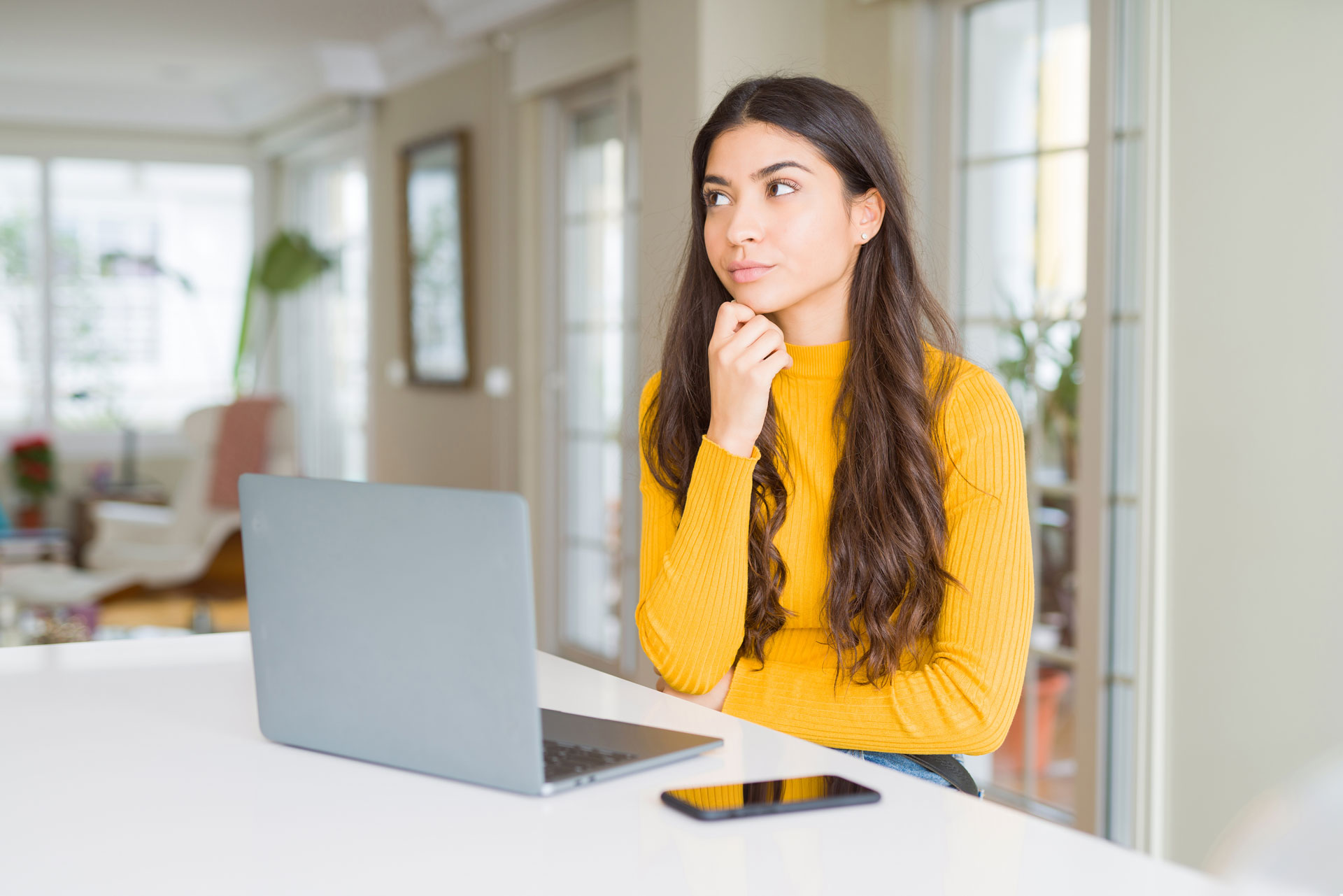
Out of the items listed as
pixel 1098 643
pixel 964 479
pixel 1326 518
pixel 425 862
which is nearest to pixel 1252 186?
pixel 1326 518

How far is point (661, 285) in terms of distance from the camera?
3.47 m

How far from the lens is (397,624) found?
905mm

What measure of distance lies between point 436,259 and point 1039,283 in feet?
10.8

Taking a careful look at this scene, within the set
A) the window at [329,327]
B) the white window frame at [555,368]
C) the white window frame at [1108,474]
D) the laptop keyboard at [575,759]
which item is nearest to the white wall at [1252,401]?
the white window frame at [1108,474]

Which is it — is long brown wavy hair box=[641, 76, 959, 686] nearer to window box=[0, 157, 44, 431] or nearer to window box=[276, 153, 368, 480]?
window box=[276, 153, 368, 480]

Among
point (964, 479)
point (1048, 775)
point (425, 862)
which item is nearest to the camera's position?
point (425, 862)

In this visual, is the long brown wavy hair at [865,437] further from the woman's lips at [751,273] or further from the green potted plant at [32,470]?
the green potted plant at [32,470]

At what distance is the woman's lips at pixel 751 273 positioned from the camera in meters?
1.37

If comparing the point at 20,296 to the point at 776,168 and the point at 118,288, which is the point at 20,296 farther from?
the point at 776,168

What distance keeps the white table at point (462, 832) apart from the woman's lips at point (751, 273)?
1.71 ft

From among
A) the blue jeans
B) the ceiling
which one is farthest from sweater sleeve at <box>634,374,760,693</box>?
the ceiling

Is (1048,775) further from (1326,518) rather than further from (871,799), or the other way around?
(871,799)

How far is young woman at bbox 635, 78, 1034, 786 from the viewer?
4.10ft

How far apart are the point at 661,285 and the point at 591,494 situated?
4.74 ft
